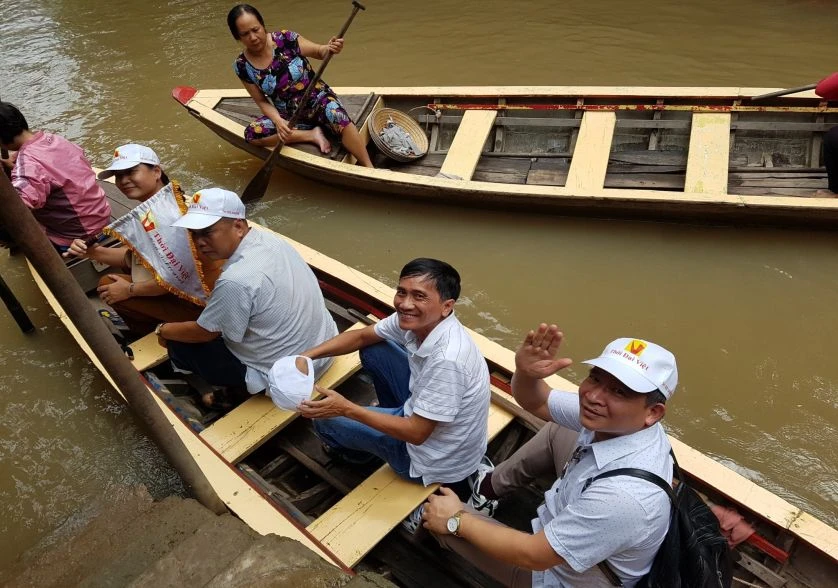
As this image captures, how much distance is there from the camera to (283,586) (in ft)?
4.92

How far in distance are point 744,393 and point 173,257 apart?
3.39 meters

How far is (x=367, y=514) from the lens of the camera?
2.49 meters

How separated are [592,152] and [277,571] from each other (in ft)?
13.9

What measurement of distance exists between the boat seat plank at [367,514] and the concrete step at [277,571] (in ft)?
2.55

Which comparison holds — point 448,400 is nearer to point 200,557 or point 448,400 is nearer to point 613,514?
point 613,514

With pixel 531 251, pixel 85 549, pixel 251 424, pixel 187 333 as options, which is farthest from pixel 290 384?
pixel 531 251

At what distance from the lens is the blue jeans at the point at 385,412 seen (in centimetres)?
253

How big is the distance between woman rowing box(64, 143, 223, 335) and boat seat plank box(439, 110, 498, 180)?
2.49 meters

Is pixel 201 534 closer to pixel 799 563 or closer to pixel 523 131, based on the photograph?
pixel 799 563

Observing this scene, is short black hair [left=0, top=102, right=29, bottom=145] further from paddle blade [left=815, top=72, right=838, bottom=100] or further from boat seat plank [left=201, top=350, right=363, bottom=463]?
paddle blade [left=815, top=72, right=838, bottom=100]

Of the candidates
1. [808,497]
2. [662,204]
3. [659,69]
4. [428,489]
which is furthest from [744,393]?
[659,69]

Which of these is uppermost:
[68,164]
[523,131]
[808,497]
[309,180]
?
[523,131]

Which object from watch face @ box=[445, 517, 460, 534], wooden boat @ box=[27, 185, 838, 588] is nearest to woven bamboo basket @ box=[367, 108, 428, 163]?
wooden boat @ box=[27, 185, 838, 588]

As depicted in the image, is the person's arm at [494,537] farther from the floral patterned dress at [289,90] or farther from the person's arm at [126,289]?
the floral patterned dress at [289,90]
